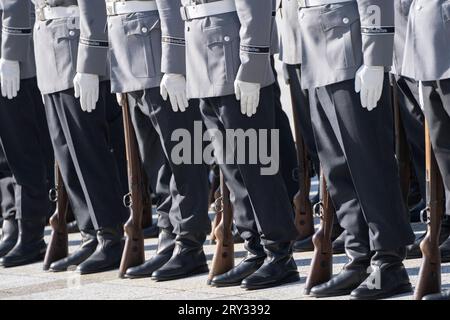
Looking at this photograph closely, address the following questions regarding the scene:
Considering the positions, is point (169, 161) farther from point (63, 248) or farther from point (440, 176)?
point (440, 176)

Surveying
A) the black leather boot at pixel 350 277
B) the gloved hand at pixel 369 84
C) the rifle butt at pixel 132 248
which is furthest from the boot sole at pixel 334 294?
the rifle butt at pixel 132 248

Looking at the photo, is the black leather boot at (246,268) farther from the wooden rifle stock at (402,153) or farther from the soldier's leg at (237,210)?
the wooden rifle stock at (402,153)

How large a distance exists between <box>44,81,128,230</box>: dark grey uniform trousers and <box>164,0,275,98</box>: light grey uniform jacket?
37.8 inches

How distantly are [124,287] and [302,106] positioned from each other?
1.46 metres

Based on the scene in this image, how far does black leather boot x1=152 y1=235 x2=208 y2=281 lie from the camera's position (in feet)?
23.2

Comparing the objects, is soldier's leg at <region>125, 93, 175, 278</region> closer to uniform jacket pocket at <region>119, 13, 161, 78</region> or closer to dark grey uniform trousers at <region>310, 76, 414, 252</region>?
uniform jacket pocket at <region>119, 13, 161, 78</region>

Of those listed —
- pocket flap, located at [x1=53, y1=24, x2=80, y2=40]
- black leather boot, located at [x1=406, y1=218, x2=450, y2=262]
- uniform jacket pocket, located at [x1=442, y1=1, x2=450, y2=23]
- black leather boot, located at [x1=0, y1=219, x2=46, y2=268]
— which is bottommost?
black leather boot, located at [x1=0, y1=219, x2=46, y2=268]

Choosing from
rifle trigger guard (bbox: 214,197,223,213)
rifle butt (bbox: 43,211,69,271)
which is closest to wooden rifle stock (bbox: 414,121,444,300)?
rifle trigger guard (bbox: 214,197,223,213)

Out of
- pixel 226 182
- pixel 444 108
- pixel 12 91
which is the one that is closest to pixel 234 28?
pixel 226 182

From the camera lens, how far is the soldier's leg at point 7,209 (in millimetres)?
8281

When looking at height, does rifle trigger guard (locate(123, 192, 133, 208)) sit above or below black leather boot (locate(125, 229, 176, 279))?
above

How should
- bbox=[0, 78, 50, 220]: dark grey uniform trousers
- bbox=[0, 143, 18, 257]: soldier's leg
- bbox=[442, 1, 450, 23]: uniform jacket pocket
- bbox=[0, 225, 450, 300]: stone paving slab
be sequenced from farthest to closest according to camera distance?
bbox=[0, 143, 18, 257]: soldier's leg, bbox=[0, 78, 50, 220]: dark grey uniform trousers, bbox=[0, 225, 450, 300]: stone paving slab, bbox=[442, 1, 450, 23]: uniform jacket pocket

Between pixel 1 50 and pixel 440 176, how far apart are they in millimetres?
3216

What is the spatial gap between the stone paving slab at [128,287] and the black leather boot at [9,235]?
44 centimetres
